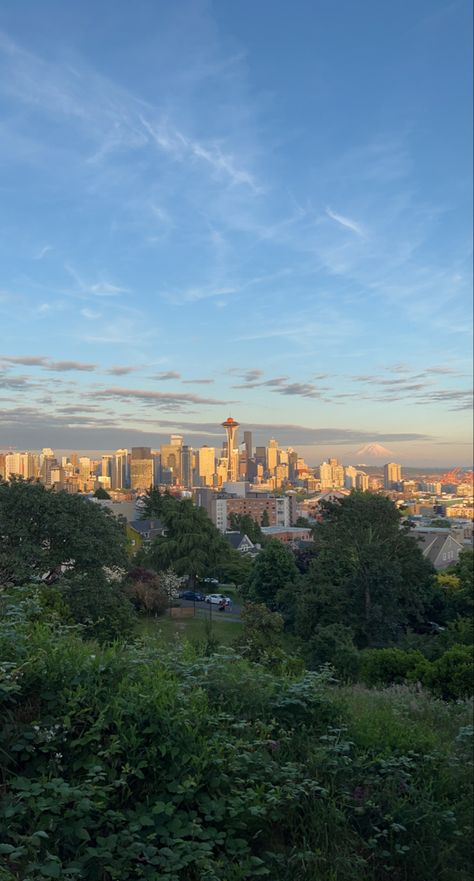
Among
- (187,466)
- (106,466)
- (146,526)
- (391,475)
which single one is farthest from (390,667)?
(391,475)

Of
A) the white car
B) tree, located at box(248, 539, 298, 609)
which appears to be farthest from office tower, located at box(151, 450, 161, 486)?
tree, located at box(248, 539, 298, 609)

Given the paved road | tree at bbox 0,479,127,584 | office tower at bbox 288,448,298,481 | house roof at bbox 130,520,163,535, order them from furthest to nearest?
office tower at bbox 288,448,298,481, house roof at bbox 130,520,163,535, the paved road, tree at bbox 0,479,127,584

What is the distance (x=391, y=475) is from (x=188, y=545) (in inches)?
2222

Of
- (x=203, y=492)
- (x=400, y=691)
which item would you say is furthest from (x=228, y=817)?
(x=203, y=492)

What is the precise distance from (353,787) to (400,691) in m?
3.74

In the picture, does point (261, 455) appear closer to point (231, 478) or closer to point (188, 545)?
point (231, 478)

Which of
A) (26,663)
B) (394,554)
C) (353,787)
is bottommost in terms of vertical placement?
(394,554)

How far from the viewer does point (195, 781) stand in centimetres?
251

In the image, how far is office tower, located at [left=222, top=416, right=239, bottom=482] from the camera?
71688 mm

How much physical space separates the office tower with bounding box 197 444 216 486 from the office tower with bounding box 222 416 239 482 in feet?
14.1

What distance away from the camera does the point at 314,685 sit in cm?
364

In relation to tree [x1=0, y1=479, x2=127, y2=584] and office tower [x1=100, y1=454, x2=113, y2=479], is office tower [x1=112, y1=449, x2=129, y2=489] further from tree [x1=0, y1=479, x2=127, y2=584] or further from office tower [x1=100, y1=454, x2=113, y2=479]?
tree [x1=0, y1=479, x2=127, y2=584]

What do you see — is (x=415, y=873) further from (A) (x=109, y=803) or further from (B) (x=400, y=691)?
(B) (x=400, y=691)

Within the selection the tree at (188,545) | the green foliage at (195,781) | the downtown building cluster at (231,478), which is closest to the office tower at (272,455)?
the downtown building cluster at (231,478)
